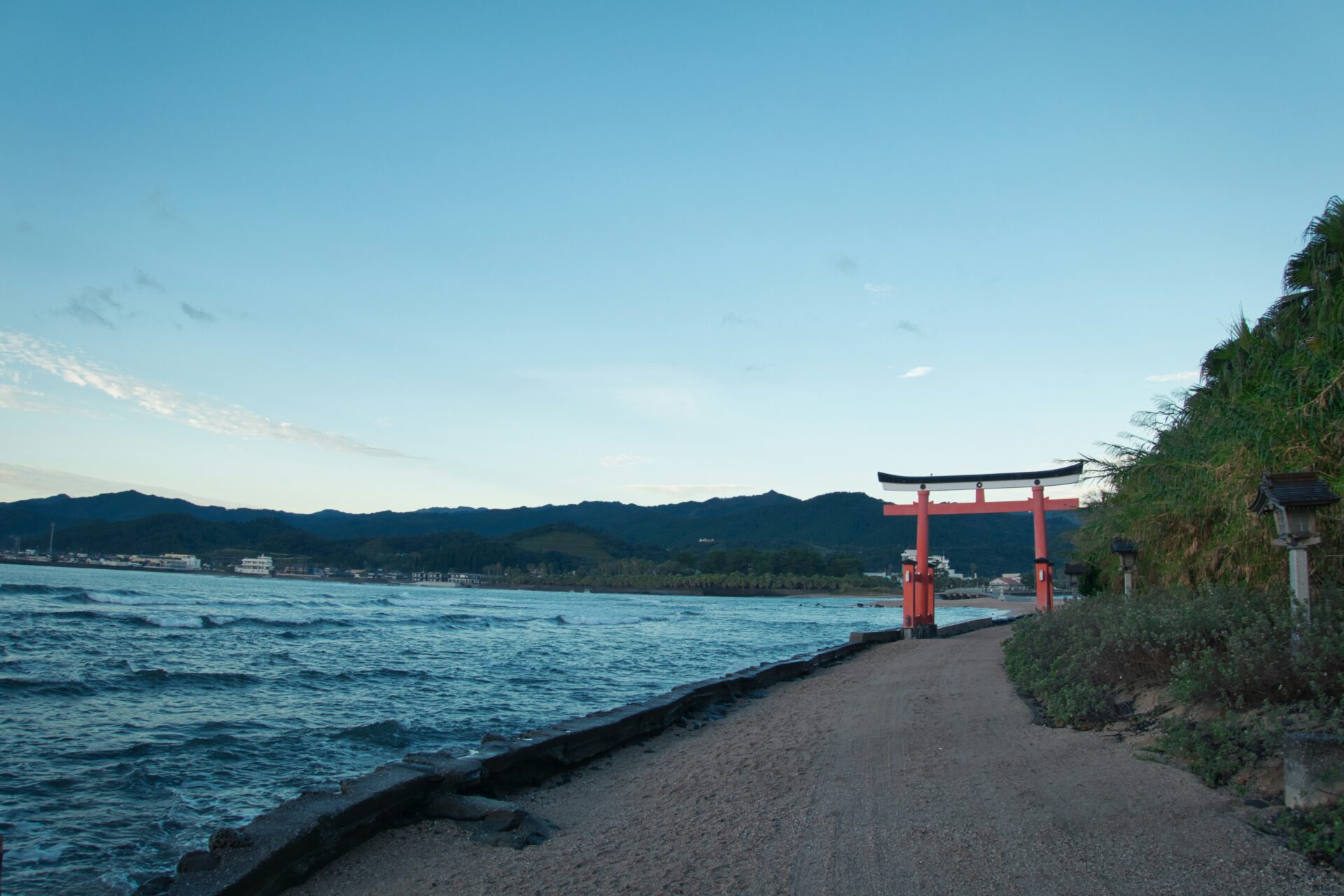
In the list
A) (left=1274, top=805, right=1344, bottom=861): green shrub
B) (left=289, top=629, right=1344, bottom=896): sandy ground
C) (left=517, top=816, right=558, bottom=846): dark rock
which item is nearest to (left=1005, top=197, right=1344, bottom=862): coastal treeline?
(left=1274, top=805, right=1344, bottom=861): green shrub

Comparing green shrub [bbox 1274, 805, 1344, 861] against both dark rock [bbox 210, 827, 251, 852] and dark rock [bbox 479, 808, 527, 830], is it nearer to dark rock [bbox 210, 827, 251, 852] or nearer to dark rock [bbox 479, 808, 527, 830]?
dark rock [bbox 479, 808, 527, 830]

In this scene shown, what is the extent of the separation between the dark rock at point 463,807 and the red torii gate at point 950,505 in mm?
20899

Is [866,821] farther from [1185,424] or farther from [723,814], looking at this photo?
[1185,424]

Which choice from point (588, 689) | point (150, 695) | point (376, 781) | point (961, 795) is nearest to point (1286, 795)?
point (961, 795)

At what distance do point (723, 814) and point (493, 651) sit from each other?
1929cm

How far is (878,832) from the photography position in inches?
192

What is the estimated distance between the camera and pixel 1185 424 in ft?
33.7

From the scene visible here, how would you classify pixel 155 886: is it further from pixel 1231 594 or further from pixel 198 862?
pixel 1231 594

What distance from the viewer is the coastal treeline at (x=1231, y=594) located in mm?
5027

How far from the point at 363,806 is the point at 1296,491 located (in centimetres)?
661

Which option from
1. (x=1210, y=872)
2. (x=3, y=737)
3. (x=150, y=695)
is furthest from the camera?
(x=150, y=695)

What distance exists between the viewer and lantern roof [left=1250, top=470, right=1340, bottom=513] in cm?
562

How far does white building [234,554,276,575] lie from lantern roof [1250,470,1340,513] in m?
145

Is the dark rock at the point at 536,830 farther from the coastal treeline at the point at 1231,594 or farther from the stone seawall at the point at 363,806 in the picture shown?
the coastal treeline at the point at 1231,594
